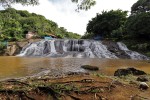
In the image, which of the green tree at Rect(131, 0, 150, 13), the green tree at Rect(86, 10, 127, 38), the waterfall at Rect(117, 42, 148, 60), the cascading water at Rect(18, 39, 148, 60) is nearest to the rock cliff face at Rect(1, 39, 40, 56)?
the cascading water at Rect(18, 39, 148, 60)

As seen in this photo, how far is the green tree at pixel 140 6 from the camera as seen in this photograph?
111ft

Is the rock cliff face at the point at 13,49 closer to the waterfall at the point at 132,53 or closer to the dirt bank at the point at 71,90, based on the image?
the waterfall at the point at 132,53

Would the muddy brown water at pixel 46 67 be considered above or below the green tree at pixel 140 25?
below

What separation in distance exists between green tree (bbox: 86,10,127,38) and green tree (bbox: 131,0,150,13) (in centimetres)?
747

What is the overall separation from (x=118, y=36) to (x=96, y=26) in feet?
24.3

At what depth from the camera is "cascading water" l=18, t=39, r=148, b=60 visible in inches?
→ 1110

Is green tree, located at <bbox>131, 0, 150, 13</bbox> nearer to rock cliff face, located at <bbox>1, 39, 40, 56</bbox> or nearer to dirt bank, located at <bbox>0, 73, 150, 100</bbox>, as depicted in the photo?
rock cliff face, located at <bbox>1, 39, 40, 56</bbox>

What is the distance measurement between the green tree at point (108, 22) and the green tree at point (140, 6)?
24.5ft

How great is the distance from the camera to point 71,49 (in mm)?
31500

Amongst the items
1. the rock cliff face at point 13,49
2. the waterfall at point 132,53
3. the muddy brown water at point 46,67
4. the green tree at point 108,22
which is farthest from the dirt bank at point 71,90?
the green tree at point 108,22

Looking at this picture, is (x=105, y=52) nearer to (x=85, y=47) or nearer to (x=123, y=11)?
(x=85, y=47)


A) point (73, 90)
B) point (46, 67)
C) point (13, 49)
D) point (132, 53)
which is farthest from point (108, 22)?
point (73, 90)

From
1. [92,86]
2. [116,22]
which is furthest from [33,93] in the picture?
[116,22]

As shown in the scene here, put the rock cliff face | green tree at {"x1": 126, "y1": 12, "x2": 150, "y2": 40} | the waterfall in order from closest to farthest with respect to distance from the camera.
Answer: the waterfall < green tree at {"x1": 126, "y1": 12, "x2": 150, "y2": 40} < the rock cliff face
